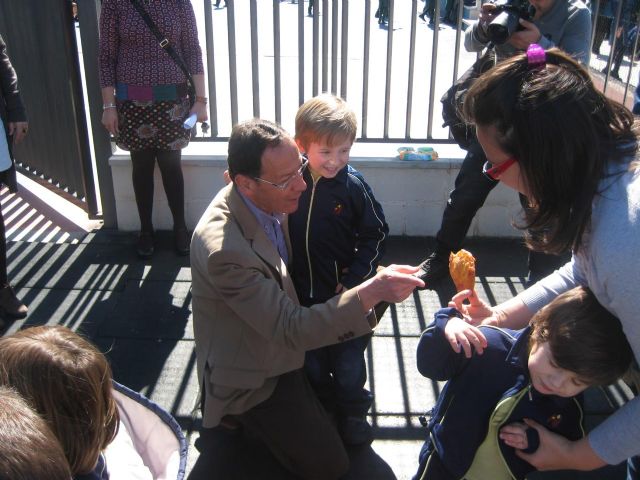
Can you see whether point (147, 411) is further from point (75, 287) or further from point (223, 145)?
point (223, 145)

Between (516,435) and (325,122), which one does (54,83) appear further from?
(516,435)

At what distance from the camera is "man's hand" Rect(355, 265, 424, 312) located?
7.62 ft

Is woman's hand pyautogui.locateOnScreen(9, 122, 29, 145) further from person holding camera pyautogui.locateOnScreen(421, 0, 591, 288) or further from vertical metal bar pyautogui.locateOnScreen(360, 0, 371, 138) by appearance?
person holding camera pyautogui.locateOnScreen(421, 0, 591, 288)

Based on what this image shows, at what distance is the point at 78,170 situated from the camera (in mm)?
5316

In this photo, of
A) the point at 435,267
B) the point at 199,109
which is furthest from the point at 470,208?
the point at 199,109

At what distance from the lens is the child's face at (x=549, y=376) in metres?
2.00

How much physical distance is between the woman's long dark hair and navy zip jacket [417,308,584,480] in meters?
0.48

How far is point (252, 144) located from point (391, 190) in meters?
2.54

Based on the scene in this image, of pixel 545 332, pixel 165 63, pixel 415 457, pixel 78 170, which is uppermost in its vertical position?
pixel 165 63

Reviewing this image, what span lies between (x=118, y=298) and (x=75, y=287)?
1.11 feet

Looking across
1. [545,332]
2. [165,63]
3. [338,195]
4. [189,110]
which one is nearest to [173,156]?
[189,110]

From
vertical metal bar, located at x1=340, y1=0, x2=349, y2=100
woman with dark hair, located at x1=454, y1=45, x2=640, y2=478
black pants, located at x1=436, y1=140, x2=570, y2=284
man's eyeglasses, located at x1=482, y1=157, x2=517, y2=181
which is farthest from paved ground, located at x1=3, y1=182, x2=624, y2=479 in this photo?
man's eyeglasses, located at x1=482, y1=157, x2=517, y2=181

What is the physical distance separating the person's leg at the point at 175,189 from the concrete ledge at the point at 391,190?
0.80 ft

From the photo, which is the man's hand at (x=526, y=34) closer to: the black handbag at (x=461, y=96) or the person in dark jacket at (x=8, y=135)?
the black handbag at (x=461, y=96)
